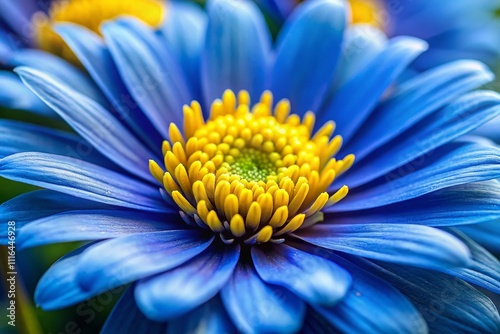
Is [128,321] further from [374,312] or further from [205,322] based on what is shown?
[374,312]

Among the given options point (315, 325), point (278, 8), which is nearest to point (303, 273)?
point (315, 325)

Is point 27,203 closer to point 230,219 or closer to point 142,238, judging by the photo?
point 142,238

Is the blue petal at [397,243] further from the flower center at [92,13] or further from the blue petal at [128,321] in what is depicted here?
the flower center at [92,13]

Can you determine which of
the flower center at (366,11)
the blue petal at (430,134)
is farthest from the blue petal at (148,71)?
the flower center at (366,11)

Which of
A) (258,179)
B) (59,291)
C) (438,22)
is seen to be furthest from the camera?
(438,22)

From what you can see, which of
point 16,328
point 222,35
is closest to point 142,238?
point 16,328

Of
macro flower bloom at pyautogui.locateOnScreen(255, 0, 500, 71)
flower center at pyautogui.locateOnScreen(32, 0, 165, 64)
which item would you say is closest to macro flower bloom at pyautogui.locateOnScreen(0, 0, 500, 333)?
flower center at pyautogui.locateOnScreen(32, 0, 165, 64)
